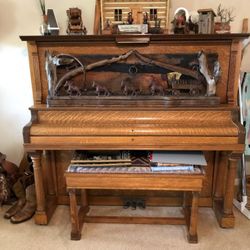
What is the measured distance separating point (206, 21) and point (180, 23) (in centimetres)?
17

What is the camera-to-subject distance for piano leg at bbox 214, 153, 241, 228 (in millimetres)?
1806

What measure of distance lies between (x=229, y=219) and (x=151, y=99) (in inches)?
41.7

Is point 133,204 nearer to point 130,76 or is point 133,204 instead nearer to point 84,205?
point 84,205

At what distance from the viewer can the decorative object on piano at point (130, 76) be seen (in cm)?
188

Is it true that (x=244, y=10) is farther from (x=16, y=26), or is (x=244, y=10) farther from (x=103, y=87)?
(x=16, y=26)

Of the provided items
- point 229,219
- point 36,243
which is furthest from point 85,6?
point 229,219

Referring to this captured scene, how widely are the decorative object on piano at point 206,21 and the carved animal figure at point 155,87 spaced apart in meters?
0.45

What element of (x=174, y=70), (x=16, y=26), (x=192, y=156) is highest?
(x=16, y=26)

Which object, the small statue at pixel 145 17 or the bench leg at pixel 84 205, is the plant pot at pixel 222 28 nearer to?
the small statue at pixel 145 17

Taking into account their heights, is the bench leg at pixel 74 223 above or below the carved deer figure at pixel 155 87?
below

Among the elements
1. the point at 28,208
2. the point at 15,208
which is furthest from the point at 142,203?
the point at 15,208

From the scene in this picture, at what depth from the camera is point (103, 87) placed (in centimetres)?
193

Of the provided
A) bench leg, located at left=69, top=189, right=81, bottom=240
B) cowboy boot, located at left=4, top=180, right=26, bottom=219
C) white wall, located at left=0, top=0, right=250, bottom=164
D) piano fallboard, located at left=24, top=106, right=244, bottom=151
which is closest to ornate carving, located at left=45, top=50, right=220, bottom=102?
piano fallboard, located at left=24, top=106, right=244, bottom=151

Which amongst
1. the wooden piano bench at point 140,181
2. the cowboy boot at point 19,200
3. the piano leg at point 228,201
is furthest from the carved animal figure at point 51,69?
the piano leg at point 228,201
